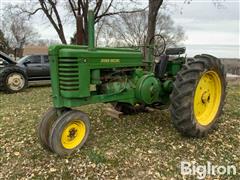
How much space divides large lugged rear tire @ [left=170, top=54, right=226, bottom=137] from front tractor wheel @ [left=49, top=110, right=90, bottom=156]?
141 cm

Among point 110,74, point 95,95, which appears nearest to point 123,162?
point 95,95

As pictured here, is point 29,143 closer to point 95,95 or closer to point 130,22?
point 95,95

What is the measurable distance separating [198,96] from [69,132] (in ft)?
7.33

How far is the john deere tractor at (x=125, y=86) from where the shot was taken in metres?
3.96

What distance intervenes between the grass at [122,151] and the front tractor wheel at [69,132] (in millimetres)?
135

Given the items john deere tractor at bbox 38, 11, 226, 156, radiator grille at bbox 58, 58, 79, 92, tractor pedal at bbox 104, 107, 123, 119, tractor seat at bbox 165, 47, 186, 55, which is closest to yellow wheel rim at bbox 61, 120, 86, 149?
john deere tractor at bbox 38, 11, 226, 156

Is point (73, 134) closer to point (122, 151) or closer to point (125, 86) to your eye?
point (122, 151)

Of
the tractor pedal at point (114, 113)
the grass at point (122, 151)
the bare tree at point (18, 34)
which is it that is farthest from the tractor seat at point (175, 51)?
the bare tree at point (18, 34)

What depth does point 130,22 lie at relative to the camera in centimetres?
3097

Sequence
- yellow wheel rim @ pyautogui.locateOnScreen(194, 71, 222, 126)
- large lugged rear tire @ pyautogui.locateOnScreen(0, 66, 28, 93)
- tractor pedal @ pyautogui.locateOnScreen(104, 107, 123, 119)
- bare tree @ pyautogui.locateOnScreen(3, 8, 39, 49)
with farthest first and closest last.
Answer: bare tree @ pyautogui.locateOnScreen(3, 8, 39, 49) < large lugged rear tire @ pyautogui.locateOnScreen(0, 66, 28, 93) < tractor pedal @ pyautogui.locateOnScreen(104, 107, 123, 119) < yellow wheel rim @ pyautogui.locateOnScreen(194, 71, 222, 126)

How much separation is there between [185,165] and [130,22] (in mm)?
28336

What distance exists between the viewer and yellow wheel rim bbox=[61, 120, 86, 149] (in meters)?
3.98

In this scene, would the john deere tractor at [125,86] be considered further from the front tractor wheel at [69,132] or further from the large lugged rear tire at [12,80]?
the large lugged rear tire at [12,80]

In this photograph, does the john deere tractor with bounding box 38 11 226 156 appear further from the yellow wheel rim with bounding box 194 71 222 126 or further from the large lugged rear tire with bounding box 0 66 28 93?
the large lugged rear tire with bounding box 0 66 28 93
